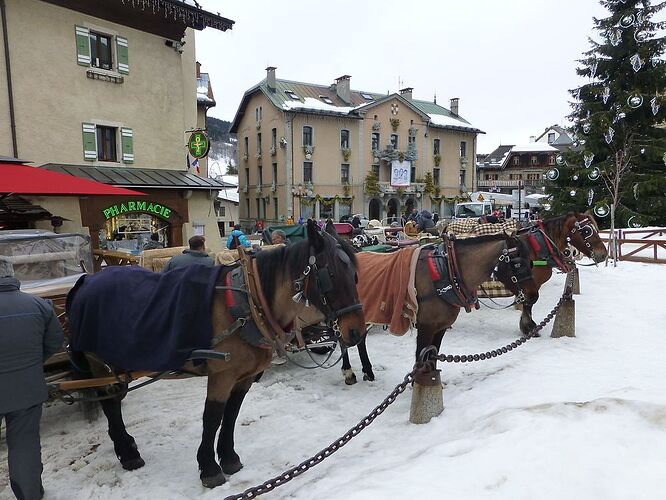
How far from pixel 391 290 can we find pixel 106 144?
35.6ft

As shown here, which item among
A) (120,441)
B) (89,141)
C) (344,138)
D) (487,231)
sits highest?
(344,138)

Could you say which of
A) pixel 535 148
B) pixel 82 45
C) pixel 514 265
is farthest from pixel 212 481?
pixel 535 148

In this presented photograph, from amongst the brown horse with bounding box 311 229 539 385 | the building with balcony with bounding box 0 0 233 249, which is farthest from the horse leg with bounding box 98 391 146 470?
the building with balcony with bounding box 0 0 233 249

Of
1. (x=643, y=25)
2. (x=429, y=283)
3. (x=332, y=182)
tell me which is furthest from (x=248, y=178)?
(x=429, y=283)

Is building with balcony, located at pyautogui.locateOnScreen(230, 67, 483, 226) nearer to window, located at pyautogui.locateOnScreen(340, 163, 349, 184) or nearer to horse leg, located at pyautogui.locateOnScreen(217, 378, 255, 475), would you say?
window, located at pyautogui.locateOnScreen(340, 163, 349, 184)

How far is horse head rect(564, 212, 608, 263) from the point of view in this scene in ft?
24.5

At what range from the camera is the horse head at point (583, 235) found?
7457mm

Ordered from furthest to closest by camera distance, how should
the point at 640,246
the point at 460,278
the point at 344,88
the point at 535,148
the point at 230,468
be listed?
the point at 535,148 → the point at 344,88 → the point at 640,246 → the point at 460,278 → the point at 230,468

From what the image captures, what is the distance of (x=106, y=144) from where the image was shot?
13.0 meters

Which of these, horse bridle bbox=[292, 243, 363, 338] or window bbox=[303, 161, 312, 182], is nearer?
horse bridle bbox=[292, 243, 363, 338]

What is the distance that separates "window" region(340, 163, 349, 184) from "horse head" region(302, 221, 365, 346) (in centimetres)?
3698

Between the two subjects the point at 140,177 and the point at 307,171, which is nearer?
the point at 140,177

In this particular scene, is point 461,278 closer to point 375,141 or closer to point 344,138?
point 344,138

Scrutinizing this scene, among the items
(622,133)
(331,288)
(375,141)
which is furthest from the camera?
(375,141)
